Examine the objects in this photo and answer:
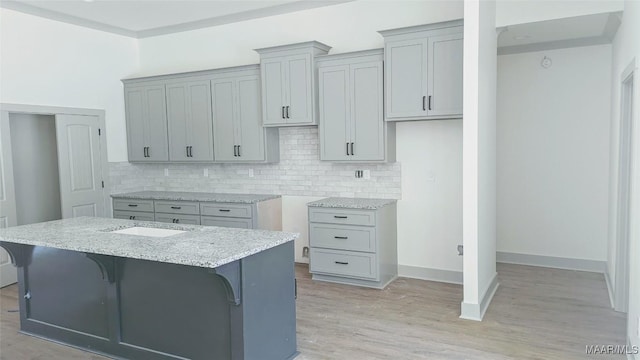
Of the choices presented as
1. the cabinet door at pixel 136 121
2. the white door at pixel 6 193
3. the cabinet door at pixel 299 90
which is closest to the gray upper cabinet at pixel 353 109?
the cabinet door at pixel 299 90

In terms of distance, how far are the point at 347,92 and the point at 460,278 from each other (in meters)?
2.29

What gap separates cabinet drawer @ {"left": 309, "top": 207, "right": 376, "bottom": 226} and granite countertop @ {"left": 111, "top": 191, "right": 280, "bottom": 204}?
78 centimetres

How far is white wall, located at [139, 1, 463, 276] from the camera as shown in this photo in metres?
5.00

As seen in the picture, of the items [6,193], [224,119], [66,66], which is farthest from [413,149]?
[6,193]

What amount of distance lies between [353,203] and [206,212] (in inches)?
72.8

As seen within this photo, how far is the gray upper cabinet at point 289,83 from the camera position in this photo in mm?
5195

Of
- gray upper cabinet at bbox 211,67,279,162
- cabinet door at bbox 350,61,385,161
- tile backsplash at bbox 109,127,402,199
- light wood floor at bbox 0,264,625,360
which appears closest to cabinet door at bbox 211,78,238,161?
gray upper cabinet at bbox 211,67,279,162

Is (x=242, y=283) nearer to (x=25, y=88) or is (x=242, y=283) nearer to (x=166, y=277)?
(x=166, y=277)

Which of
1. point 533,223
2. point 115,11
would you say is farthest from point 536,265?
point 115,11

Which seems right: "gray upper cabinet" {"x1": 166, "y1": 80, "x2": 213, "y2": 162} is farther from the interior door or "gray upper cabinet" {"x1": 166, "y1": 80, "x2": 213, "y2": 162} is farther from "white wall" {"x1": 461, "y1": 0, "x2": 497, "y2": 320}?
"white wall" {"x1": 461, "y1": 0, "x2": 497, "y2": 320}

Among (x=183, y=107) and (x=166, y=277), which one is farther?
(x=183, y=107)

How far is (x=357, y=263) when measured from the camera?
4.91 m

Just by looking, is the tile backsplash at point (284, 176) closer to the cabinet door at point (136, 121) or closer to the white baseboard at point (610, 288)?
the cabinet door at point (136, 121)

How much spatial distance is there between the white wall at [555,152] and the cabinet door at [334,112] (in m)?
2.08
